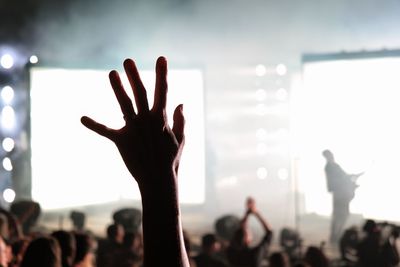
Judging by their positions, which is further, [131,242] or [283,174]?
[283,174]

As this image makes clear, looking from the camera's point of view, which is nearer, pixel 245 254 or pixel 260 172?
pixel 245 254

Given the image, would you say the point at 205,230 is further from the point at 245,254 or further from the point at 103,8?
the point at 245,254

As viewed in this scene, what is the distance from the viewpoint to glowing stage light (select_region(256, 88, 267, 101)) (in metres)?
11.4

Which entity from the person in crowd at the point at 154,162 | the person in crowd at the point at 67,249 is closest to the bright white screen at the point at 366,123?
the person in crowd at the point at 67,249

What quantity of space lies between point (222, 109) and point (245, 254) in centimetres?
759

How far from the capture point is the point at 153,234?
111cm

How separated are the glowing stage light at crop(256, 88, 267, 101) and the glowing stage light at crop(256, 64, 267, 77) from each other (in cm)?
30

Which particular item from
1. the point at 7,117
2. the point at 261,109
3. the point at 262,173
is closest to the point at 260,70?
the point at 261,109

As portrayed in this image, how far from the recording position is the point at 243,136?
11.7m

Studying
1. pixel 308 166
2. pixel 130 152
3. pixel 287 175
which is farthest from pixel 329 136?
pixel 130 152

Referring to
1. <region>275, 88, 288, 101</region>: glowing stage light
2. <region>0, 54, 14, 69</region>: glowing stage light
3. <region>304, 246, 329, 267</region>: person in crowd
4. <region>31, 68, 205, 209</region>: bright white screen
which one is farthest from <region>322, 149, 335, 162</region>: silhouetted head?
<region>0, 54, 14, 69</region>: glowing stage light

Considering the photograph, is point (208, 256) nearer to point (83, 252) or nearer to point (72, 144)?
point (83, 252)

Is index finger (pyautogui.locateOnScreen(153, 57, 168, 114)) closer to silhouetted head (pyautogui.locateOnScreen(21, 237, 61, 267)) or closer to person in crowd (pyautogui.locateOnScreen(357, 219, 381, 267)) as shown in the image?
silhouetted head (pyautogui.locateOnScreen(21, 237, 61, 267))

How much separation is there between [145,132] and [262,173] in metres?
10.5
